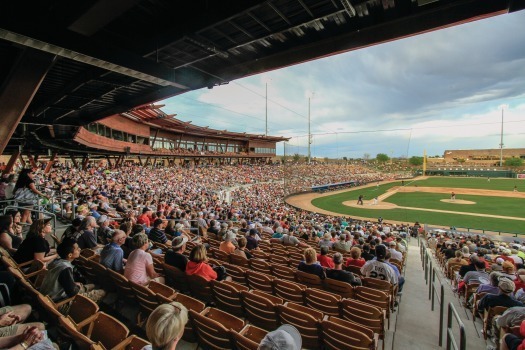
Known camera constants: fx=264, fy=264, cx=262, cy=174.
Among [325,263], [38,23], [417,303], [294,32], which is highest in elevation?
[294,32]

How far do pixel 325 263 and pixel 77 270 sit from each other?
5366 mm

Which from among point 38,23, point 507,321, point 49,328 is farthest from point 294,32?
point 49,328

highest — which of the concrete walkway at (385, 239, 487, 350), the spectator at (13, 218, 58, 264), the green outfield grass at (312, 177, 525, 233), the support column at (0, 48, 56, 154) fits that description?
the support column at (0, 48, 56, 154)

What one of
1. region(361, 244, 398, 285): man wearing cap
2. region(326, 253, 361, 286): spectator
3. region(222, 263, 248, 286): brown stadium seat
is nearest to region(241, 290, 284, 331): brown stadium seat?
region(222, 263, 248, 286): brown stadium seat

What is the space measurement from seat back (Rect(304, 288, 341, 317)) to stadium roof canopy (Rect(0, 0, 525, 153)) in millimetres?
4343

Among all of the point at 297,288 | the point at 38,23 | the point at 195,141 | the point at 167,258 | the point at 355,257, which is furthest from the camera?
the point at 195,141

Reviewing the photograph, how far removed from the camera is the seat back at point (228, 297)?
4129 millimetres

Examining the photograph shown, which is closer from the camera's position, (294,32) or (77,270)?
(294,32)

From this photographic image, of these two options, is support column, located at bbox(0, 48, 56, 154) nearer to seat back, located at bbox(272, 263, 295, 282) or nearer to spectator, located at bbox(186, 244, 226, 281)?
spectator, located at bbox(186, 244, 226, 281)

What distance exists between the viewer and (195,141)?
52.5 m

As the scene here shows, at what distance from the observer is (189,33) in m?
4.43

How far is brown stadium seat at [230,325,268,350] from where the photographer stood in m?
2.71

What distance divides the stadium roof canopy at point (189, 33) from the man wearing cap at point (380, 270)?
422 centimetres

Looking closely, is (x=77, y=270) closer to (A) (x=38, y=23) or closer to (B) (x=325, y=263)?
(A) (x=38, y=23)
